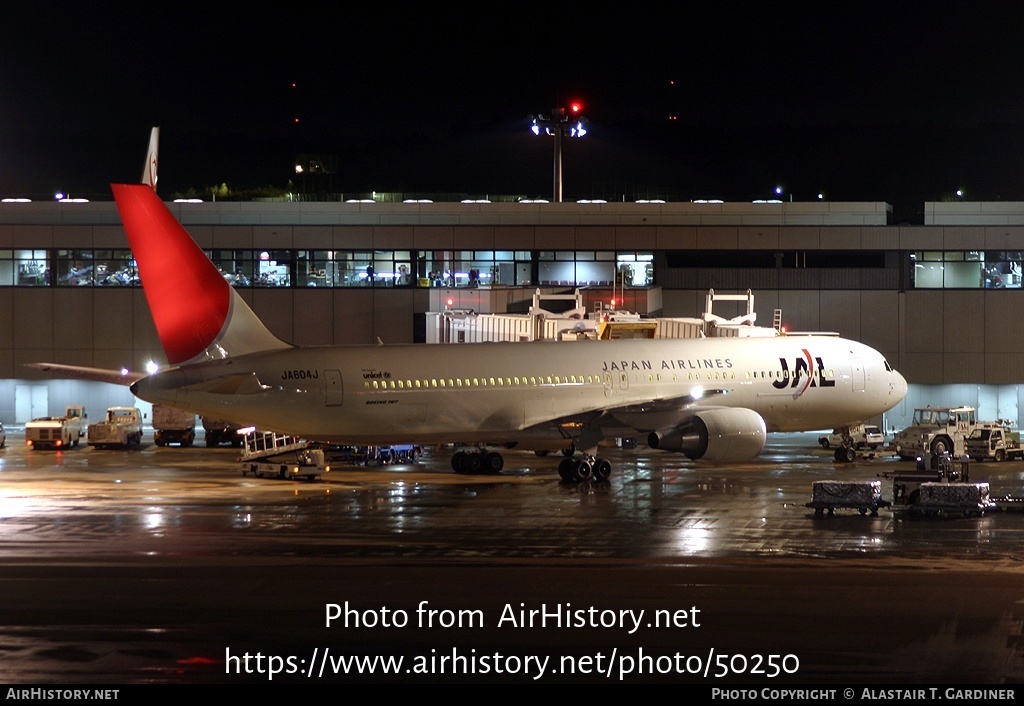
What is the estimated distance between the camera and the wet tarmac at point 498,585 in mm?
18125

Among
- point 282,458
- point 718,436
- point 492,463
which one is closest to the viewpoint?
point 718,436

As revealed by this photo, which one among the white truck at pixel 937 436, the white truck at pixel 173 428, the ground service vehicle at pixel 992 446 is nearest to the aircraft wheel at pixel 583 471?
the white truck at pixel 937 436

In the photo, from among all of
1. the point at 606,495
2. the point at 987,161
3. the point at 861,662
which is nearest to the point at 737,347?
the point at 606,495

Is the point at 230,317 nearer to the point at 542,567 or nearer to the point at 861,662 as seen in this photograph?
the point at 542,567

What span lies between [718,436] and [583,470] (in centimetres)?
416

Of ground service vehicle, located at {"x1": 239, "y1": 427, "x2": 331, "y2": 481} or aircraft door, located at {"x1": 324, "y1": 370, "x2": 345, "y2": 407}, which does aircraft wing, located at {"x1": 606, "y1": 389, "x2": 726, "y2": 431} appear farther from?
ground service vehicle, located at {"x1": 239, "y1": 427, "x2": 331, "y2": 481}

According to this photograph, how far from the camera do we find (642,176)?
→ 161 meters

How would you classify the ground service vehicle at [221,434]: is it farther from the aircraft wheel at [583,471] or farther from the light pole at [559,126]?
the light pole at [559,126]

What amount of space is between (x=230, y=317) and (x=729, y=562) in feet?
57.0

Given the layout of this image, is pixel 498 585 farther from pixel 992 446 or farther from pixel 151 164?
pixel 151 164

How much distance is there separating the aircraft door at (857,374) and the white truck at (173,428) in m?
26.4

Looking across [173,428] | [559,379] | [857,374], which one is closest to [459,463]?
[559,379]

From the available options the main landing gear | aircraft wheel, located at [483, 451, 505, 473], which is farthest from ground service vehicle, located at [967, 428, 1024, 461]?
aircraft wheel, located at [483, 451, 505, 473]

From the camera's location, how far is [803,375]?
44.1 metres
